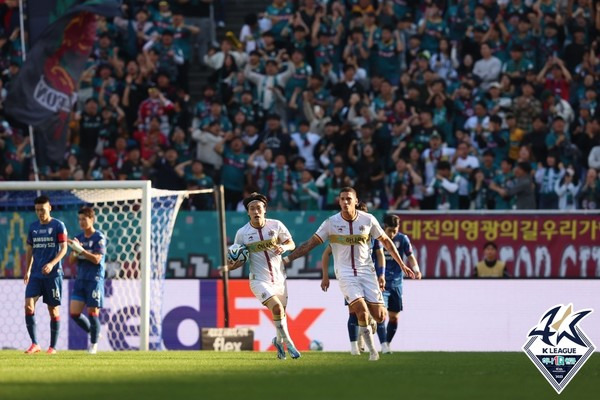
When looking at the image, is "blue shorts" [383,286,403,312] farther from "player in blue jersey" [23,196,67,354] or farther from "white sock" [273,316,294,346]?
"player in blue jersey" [23,196,67,354]

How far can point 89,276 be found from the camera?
1962cm

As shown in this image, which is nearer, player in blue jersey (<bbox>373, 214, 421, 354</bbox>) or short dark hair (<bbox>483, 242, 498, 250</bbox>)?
player in blue jersey (<bbox>373, 214, 421, 354</bbox>)

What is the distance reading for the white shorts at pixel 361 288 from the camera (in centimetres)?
1728

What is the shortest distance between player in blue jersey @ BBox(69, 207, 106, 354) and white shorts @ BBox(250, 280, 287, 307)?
3.16 m

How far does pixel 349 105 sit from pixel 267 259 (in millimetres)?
9740

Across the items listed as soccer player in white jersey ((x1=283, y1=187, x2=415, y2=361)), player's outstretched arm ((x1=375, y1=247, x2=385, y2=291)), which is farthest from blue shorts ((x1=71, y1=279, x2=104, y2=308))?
player's outstretched arm ((x1=375, y1=247, x2=385, y2=291))

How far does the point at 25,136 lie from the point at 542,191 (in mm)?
9750

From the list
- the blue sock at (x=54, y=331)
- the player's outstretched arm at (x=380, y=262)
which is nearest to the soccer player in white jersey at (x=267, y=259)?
the player's outstretched arm at (x=380, y=262)

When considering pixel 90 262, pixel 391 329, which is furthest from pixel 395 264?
pixel 90 262

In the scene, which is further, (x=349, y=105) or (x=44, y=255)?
(x=349, y=105)

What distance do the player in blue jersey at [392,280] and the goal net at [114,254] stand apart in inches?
154

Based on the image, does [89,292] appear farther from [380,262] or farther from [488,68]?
[488,68]

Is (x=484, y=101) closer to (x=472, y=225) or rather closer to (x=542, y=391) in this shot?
(x=472, y=225)

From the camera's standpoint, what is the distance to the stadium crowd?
24.9m
